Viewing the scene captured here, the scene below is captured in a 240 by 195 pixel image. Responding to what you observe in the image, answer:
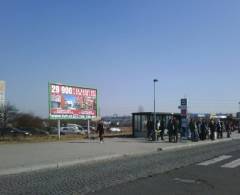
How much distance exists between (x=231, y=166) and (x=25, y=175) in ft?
24.9

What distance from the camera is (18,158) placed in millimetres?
19797

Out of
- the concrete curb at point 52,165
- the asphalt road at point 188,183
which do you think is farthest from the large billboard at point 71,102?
the asphalt road at point 188,183

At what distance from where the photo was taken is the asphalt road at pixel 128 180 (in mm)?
12133

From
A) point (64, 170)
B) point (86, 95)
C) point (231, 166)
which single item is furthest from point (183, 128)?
point (64, 170)

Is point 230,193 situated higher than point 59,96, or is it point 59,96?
point 59,96

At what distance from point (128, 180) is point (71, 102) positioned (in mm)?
28543

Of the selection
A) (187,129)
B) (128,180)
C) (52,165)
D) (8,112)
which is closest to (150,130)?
(187,129)

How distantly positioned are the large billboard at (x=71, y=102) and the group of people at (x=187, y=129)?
22.0 feet

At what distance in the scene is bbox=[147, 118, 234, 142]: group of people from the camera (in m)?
36.2

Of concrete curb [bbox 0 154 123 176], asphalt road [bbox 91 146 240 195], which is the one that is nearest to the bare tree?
concrete curb [bbox 0 154 123 176]

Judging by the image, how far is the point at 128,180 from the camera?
14.0m

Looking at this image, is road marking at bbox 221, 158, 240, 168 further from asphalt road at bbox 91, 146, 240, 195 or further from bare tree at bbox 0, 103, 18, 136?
bare tree at bbox 0, 103, 18, 136

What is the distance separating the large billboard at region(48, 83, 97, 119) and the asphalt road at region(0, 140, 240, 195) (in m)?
21.8

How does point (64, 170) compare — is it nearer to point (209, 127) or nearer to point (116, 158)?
point (116, 158)
